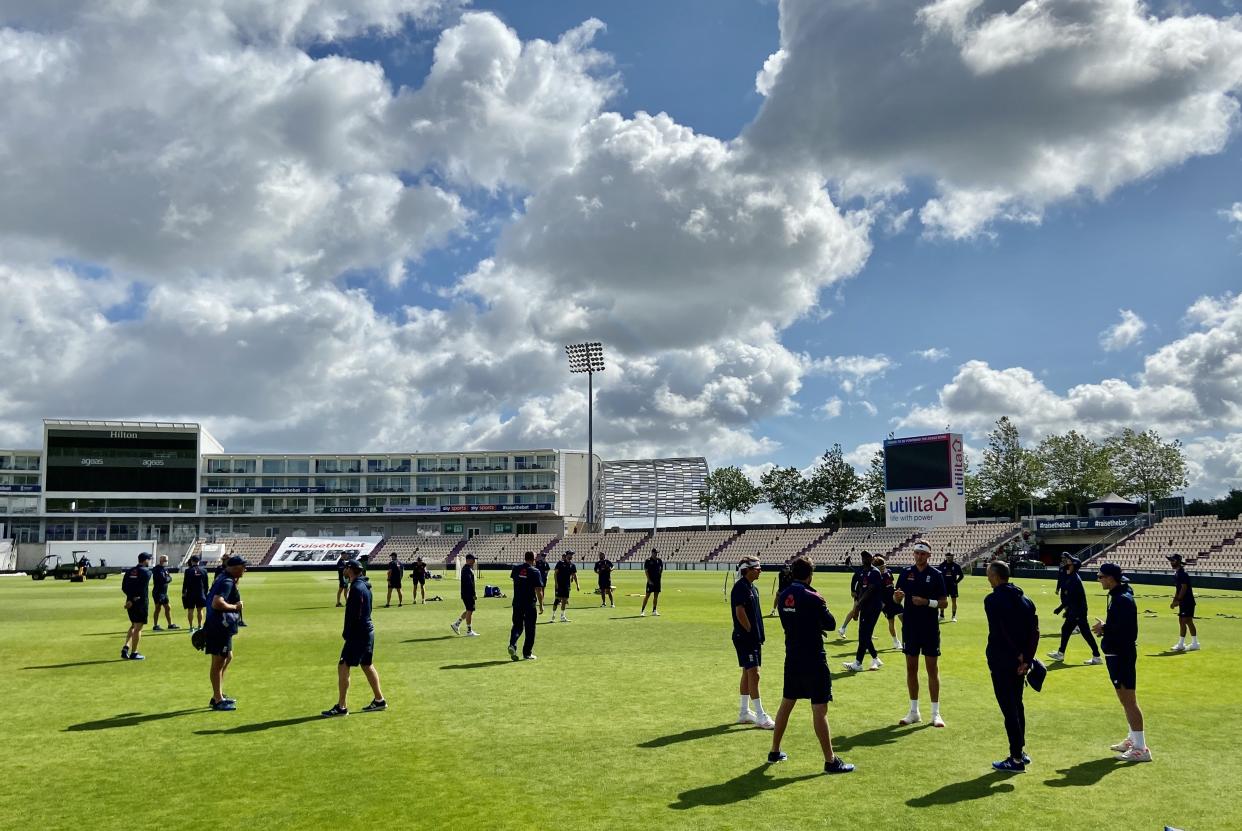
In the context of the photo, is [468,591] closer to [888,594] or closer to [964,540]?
[888,594]


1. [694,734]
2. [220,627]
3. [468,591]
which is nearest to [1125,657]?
[694,734]

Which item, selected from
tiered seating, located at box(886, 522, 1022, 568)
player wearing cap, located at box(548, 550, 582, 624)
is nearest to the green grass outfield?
player wearing cap, located at box(548, 550, 582, 624)

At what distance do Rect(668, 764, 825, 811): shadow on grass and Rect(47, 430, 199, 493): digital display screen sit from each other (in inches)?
4341

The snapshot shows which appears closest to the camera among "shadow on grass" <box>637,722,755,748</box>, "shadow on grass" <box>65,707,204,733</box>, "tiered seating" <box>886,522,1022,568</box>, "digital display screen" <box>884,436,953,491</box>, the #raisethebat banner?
"shadow on grass" <box>637,722,755,748</box>

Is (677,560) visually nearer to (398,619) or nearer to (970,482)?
(970,482)

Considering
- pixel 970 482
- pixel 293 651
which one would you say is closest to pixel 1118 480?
pixel 970 482

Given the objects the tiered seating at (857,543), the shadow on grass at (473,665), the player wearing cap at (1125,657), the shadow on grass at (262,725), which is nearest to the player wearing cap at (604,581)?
the shadow on grass at (473,665)

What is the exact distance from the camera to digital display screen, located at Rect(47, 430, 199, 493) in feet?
338

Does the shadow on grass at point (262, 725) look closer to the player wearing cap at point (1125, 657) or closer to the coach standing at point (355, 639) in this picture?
the coach standing at point (355, 639)

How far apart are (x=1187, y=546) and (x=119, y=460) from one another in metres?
106

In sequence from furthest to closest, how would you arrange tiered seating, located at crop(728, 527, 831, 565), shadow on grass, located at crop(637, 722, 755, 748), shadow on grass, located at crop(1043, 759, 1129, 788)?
tiered seating, located at crop(728, 527, 831, 565)
shadow on grass, located at crop(637, 722, 755, 748)
shadow on grass, located at crop(1043, 759, 1129, 788)

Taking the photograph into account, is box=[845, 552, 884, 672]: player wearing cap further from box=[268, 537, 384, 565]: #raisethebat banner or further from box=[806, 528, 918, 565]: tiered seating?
box=[268, 537, 384, 565]: #raisethebat banner

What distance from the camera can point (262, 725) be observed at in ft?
37.7

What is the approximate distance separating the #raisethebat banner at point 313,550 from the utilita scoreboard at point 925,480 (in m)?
52.7
